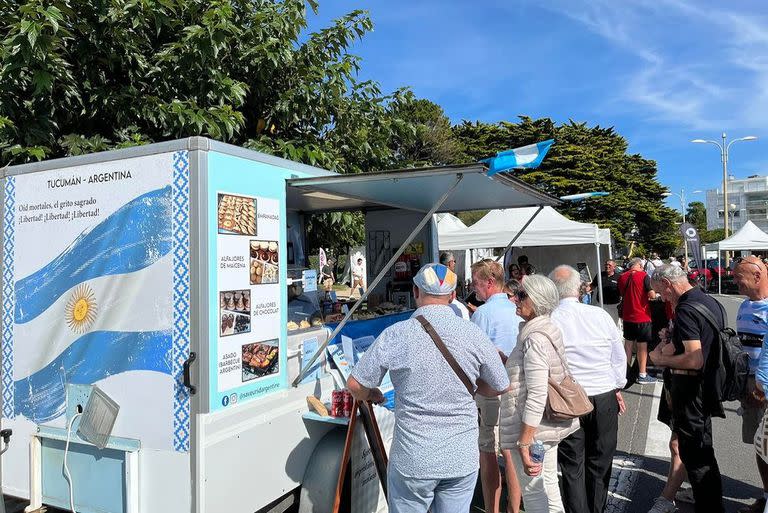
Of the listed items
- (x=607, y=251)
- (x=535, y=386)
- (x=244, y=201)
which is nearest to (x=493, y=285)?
(x=535, y=386)

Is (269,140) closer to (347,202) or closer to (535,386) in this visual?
(347,202)

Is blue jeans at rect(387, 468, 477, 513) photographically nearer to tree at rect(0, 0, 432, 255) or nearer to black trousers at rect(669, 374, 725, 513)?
black trousers at rect(669, 374, 725, 513)

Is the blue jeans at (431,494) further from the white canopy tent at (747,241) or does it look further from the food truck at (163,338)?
the white canopy tent at (747,241)

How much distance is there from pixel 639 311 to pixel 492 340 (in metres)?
4.91

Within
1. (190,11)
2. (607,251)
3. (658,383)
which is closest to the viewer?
(190,11)

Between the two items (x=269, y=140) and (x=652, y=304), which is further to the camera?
(x=652, y=304)

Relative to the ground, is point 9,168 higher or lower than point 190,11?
lower

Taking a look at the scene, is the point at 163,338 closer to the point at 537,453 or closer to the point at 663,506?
the point at 537,453

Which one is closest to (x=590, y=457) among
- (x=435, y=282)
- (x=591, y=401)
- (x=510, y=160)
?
(x=591, y=401)

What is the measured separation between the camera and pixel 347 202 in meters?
5.68

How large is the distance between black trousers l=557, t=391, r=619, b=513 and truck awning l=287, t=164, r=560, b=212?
1.62 meters

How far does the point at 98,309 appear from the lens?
3.06 meters

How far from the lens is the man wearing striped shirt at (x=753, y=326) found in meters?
3.66

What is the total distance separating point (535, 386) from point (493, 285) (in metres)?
1.22
